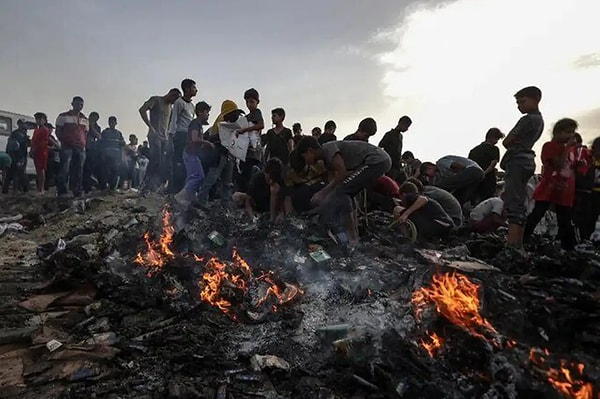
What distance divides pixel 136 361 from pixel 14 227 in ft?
21.7

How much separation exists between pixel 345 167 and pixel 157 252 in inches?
124

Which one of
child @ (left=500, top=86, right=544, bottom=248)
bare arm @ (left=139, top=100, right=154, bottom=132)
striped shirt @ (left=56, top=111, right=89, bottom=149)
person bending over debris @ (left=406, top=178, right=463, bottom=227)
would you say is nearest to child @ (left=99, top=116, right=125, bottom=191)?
striped shirt @ (left=56, top=111, right=89, bottom=149)

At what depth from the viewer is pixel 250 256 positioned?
20.6ft

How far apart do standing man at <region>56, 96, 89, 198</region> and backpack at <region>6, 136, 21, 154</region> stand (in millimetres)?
2101

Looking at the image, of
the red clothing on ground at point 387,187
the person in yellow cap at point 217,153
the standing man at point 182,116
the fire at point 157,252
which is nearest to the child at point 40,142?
the standing man at point 182,116

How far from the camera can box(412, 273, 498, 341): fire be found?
3.48 metres

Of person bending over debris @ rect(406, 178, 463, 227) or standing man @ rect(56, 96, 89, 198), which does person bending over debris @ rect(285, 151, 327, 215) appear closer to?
Result: person bending over debris @ rect(406, 178, 463, 227)

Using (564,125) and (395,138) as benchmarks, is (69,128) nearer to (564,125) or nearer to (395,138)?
(395,138)

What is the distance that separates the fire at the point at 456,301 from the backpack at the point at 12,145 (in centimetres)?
1158

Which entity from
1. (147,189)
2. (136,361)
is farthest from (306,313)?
(147,189)

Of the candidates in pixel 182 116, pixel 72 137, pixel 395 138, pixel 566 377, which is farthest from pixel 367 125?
pixel 72 137

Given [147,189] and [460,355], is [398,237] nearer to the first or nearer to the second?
[460,355]

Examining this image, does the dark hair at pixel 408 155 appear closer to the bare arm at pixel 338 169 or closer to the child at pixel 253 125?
the child at pixel 253 125

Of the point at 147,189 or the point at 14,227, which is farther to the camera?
the point at 147,189
